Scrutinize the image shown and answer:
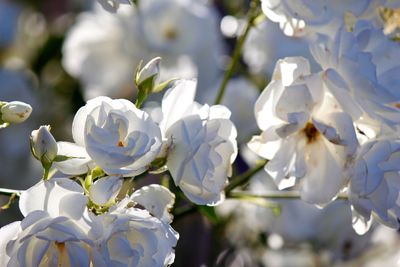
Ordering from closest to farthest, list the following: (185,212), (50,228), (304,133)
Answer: (50,228) < (304,133) < (185,212)

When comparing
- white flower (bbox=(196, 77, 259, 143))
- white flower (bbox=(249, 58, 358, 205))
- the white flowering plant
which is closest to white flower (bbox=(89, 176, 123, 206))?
the white flowering plant

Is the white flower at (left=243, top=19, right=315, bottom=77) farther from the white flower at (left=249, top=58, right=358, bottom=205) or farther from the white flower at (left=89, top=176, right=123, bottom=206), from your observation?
the white flower at (left=89, top=176, right=123, bottom=206)

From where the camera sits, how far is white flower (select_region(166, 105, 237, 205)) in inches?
22.2

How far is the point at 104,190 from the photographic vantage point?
52 cm

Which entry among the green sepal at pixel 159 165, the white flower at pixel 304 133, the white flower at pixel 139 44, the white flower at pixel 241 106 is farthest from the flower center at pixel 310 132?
the white flower at pixel 139 44

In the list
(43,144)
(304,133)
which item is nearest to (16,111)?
(43,144)

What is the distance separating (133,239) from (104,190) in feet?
0.11

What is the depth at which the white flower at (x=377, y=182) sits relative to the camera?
0.58 meters

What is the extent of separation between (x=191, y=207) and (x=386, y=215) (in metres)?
0.19

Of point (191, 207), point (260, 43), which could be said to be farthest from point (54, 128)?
point (191, 207)

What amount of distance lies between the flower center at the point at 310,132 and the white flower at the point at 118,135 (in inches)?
4.7

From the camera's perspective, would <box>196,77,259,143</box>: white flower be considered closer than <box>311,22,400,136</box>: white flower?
No

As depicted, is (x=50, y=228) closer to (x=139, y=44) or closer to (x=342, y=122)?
(x=342, y=122)

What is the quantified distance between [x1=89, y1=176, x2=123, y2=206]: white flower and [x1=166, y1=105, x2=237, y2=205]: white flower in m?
0.05
